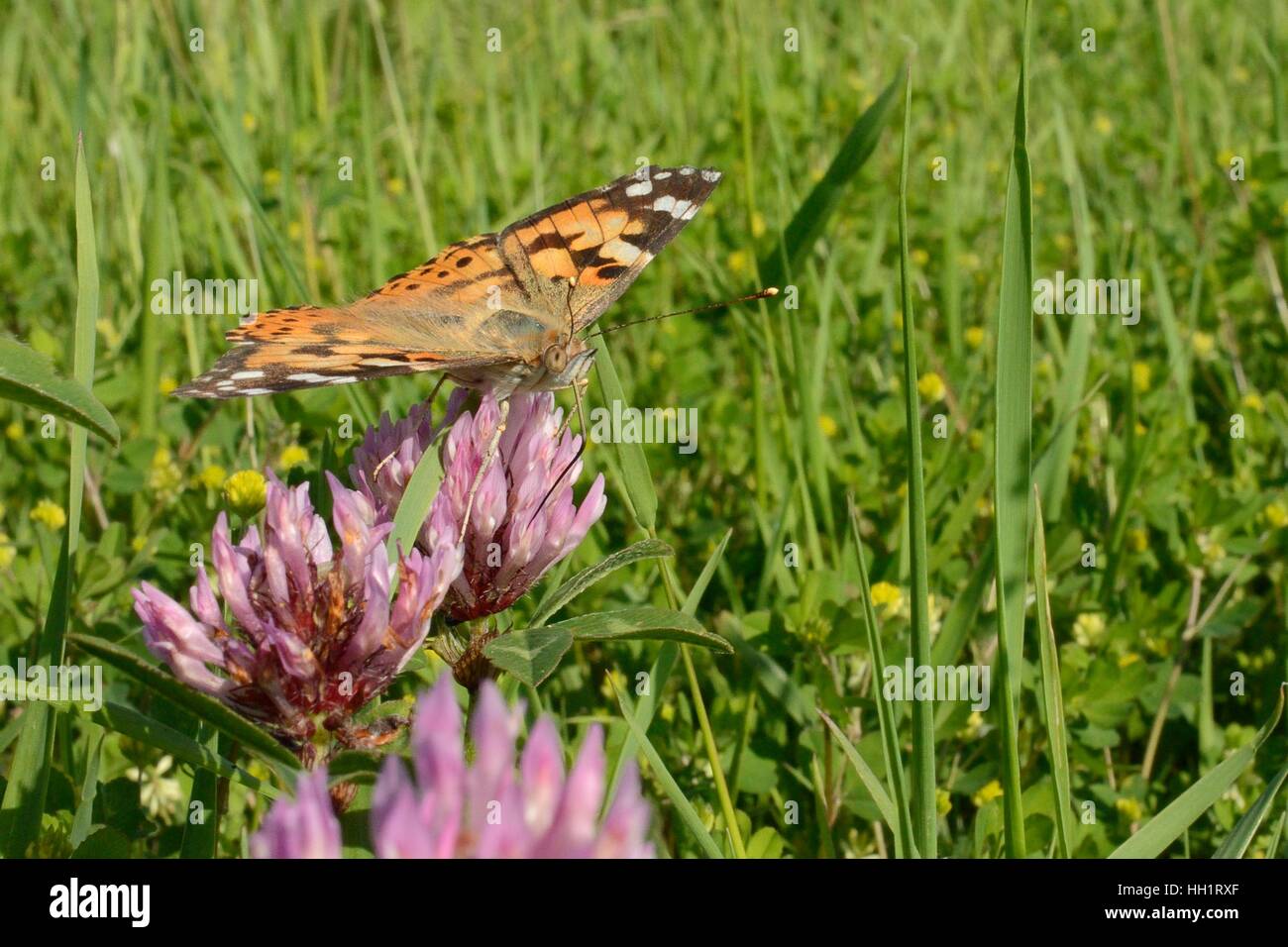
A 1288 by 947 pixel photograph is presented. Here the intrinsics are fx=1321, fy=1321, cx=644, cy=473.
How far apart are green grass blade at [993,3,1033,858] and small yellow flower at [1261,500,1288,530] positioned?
152 centimetres

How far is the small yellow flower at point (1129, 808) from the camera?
2.21 m

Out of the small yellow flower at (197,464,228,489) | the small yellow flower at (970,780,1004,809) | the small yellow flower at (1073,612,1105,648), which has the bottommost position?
the small yellow flower at (970,780,1004,809)

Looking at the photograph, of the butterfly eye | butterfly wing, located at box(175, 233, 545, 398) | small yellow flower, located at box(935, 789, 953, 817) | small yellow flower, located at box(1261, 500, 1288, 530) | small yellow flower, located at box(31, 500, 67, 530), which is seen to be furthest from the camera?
small yellow flower, located at box(1261, 500, 1288, 530)

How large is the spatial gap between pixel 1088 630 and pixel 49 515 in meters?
2.12

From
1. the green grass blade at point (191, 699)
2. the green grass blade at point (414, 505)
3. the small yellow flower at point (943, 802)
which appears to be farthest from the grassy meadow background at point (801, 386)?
the green grass blade at point (414, 505)

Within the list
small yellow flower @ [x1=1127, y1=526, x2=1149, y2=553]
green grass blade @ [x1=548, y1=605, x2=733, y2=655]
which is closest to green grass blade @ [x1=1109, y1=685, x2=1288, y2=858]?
green grass blade @ [x1=548, y1=605, x2=733, y2=655]

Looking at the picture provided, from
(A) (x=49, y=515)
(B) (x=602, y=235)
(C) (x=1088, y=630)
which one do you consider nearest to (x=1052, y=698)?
(C) (x=1088, y=630)

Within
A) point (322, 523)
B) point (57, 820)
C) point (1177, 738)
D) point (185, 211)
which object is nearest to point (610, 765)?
point (322, 523)

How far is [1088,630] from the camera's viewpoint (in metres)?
2.61

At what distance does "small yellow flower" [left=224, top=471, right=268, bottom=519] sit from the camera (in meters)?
2.01

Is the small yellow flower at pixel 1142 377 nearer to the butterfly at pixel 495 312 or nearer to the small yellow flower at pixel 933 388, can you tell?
the small yellow flower at pixel 933 388

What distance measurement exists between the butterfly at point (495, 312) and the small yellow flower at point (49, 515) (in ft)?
3.20

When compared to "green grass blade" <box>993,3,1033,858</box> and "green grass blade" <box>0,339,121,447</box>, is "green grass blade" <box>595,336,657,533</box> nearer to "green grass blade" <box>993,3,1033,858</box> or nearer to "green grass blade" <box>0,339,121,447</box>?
"green grass blade" <box>993,3,1033,858</box>
